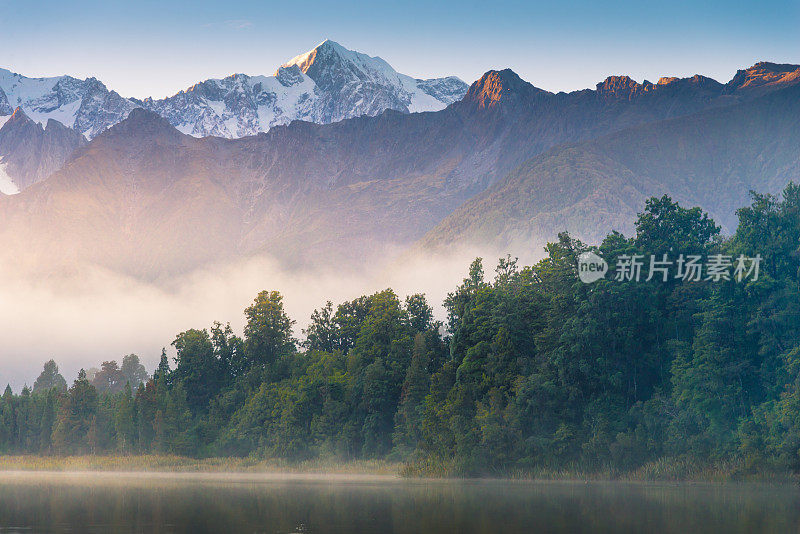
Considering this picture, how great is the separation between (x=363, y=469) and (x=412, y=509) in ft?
198

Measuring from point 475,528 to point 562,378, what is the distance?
157 feet

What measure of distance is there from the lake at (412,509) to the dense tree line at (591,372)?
23.2 feet

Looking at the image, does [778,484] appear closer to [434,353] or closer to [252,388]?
[434,353]

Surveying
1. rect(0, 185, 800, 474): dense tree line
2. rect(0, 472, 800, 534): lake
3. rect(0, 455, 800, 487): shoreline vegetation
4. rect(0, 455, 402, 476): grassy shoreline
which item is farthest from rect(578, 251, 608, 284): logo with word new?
rect(0, 455, 402, 476): grassy shoreline

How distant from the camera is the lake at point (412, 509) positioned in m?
42.8

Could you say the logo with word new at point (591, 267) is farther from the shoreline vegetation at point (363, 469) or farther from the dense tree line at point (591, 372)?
the shoreline vegetation at point (363, 469)

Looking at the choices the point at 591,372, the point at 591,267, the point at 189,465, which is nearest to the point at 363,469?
the point at 189,465

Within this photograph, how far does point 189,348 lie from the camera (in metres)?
157

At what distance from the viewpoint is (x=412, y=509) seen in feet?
175

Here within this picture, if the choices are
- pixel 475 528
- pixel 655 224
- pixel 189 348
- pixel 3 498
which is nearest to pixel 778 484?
pixel 655 224

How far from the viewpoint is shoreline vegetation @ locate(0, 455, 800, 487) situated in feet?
260

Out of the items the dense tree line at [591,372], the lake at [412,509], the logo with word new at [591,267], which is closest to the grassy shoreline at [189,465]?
the dense tree line at [591,372]

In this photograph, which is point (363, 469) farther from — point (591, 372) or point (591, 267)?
point (591, 267)

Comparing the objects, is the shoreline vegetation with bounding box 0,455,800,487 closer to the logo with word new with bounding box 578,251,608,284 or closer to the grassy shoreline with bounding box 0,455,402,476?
the grassy shoreline with bounding box 0,455,402,476
